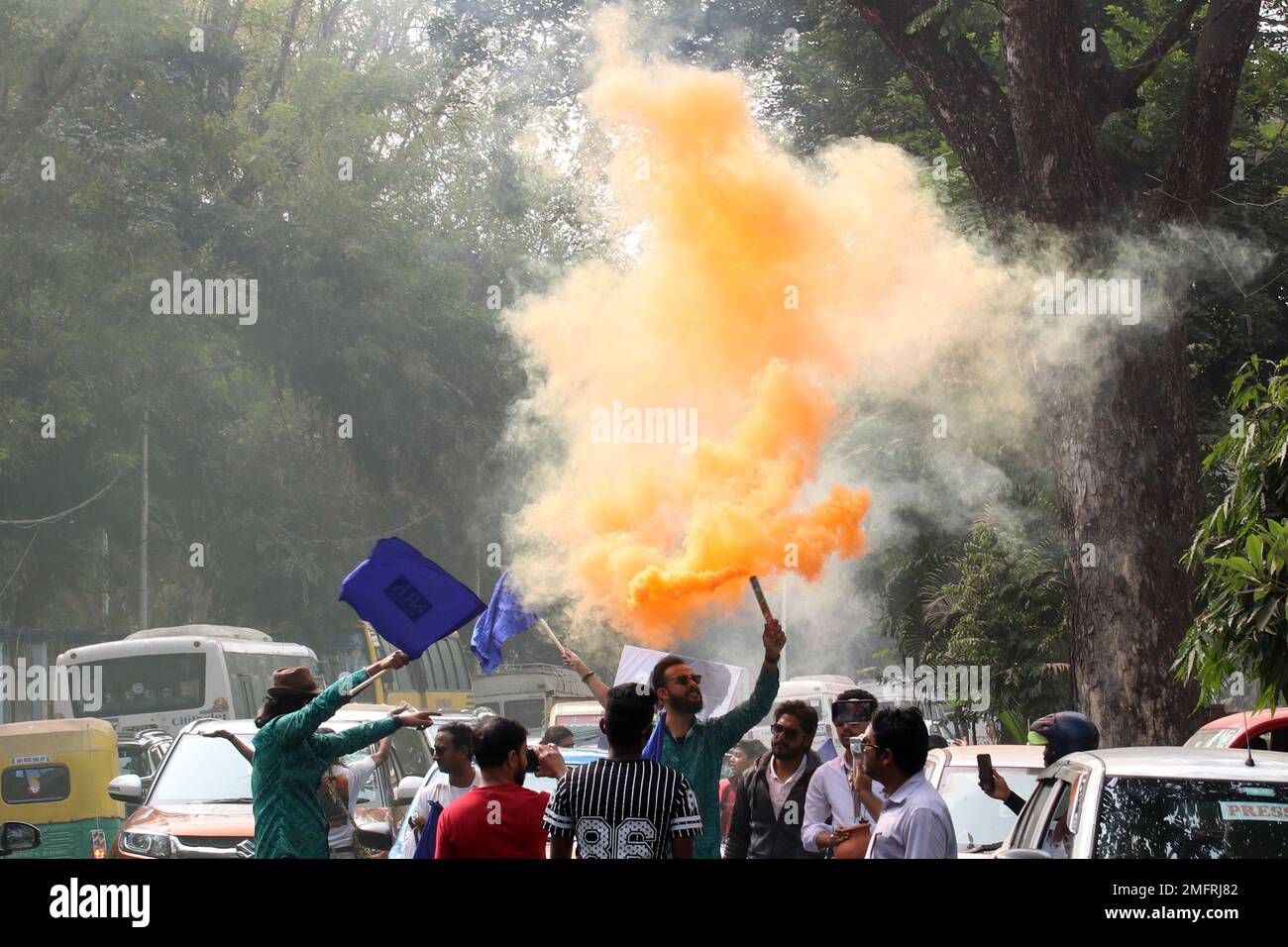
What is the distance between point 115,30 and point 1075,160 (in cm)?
2441

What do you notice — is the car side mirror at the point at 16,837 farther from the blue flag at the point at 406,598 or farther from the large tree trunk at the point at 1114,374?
the large tree trunk at the point at 1114,374

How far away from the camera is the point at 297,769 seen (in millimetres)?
6184

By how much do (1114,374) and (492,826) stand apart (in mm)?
8726

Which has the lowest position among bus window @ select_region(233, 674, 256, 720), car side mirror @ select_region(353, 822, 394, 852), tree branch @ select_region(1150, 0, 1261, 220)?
bus window @ select_region(233, 674, 256, 720)

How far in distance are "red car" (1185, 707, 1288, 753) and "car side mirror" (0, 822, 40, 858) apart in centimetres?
673

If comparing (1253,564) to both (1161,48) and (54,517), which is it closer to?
(1161,48)

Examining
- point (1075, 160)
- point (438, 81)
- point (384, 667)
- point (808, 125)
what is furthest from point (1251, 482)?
point (438, 81)

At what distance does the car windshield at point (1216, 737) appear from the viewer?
9906 mm

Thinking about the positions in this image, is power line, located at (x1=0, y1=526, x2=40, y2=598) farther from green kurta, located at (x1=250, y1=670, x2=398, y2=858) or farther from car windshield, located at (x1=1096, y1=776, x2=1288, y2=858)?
car windshield, located at (x1=1096, y1=776, x2=1288, y2=858)

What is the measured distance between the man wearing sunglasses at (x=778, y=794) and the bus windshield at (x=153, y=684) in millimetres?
19898

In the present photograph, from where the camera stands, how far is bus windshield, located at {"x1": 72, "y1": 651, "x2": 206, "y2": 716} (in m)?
25.4

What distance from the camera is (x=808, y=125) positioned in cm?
2050

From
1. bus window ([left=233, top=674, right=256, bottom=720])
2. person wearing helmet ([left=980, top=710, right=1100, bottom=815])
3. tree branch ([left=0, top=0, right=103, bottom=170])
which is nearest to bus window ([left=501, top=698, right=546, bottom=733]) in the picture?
bus window ([left=233, top=674, right=256, bottom=720])

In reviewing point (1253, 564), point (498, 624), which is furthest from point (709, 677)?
point (1253, 564)
